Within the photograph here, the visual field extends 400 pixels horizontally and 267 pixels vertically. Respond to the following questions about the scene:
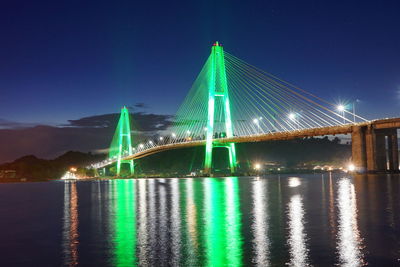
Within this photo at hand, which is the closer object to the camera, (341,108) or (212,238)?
(212,238)

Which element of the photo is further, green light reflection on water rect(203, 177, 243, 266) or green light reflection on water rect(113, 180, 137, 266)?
green light reflection on water rect(113, 180, 137, 266)

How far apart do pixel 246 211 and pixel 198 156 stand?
436 ft

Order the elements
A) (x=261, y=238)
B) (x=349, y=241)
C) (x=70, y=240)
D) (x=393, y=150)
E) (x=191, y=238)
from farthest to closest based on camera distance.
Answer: (x=393, y=150) → (x=70, y=240) → (x=191, y=238) → (x=261, y=238) → (x=349, y=241)

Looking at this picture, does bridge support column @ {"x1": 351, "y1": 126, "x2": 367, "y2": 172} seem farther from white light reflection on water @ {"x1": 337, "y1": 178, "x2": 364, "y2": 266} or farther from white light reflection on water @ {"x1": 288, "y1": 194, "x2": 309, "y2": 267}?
white light reflection on water @ {"x1": 288, "y1": 194, "x2": 309, "y2": 267}

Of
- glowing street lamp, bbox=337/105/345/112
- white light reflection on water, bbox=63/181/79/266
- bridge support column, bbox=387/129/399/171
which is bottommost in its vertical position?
white light reflection on water, bbox=63/181/79/266

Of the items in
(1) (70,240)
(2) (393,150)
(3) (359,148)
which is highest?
(3) (359,148)

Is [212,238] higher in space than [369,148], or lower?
lower

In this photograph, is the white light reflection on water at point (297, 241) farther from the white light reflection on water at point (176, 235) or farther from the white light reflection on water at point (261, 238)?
the white light reflection on water at point (176, 235)

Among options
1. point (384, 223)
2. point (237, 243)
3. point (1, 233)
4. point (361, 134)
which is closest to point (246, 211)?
point (384, 223)

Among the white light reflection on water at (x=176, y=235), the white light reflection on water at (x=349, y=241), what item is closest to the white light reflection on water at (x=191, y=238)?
the white light reflection on water at (x=176, y=235)

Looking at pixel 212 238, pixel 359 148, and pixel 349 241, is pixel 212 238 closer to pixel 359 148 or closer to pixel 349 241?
pixel 349 241

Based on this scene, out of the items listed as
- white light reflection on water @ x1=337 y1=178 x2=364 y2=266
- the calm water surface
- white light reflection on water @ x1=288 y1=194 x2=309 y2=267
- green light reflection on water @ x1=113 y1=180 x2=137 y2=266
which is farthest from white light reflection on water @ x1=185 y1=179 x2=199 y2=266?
white light reflection on water @ x1=337 y1=178 x2=364 y2=266

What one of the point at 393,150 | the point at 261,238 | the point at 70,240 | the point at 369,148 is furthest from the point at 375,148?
the point at 70,240

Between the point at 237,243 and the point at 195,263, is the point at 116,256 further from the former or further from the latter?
the point at 237,243
